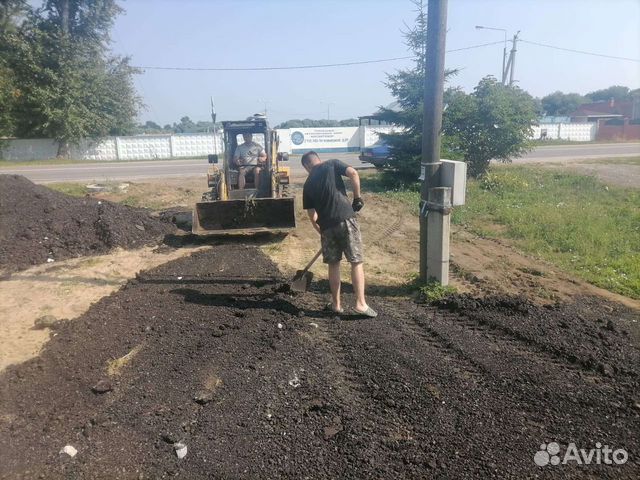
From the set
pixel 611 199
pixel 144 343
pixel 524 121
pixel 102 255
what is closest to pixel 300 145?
pixel 524 121

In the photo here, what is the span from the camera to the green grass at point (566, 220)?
716 centimetres

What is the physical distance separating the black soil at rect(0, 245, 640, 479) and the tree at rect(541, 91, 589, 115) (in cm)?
7778

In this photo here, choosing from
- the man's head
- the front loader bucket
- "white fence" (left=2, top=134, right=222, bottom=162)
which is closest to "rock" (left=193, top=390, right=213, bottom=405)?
the man's head

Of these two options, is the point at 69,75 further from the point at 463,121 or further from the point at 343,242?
the point at 343,242

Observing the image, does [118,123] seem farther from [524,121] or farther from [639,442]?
[639,442]

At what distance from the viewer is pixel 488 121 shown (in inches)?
622

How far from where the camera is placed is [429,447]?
9.78 feet

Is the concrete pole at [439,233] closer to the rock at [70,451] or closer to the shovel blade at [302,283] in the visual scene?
the shovel blade at [302,283]

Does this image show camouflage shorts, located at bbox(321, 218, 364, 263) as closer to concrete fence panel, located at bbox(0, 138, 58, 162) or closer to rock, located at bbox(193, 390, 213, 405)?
rock, located at bbox(193, 390, 213, 405)

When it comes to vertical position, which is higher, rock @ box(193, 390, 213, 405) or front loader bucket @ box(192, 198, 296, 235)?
front loader bucket @ box(192, 198, 296, 235)

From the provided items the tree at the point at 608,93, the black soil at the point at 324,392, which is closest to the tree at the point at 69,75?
the black soil at the point at 324,392

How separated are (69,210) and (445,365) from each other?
8.33 meters

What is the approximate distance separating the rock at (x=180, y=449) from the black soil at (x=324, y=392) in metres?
0.05

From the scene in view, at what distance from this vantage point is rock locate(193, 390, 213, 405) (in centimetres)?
359
